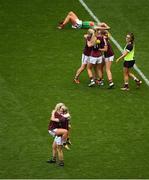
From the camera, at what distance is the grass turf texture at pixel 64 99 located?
20.6 metres

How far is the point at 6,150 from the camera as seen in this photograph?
2108 cm

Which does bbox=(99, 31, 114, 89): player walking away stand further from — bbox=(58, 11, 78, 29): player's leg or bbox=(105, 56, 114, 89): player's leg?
bbox=(58, 11, 78, 29): player's leg

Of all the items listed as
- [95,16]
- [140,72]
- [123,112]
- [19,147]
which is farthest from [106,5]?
[19,147]

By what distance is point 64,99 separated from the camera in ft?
78.6

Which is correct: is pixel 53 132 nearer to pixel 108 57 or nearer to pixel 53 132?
pixel 53 132

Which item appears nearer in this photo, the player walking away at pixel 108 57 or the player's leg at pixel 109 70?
the player walking away at pixel 108 57

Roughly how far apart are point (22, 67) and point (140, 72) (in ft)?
12.7

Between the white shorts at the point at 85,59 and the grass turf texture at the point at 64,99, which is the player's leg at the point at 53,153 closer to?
the grass turf texture at the point at 64,99

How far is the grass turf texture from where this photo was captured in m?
20.6

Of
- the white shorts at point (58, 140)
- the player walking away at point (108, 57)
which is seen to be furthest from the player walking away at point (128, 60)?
the white shorts at point (58, 140)

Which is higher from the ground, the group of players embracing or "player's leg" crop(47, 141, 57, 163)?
the group of players embracing

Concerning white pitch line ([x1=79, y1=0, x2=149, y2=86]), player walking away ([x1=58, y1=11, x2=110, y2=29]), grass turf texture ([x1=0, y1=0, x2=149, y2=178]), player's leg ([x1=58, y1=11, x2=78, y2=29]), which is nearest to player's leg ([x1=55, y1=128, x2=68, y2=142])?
grass turf texture ([x1=0, y1=0, x2=149, y2=178])

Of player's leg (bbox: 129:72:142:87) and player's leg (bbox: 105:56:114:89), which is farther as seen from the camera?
player's leg (bbox: 105:56:114:89)

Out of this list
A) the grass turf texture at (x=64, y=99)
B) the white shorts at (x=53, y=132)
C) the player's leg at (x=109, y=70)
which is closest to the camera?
the white shorts at (x=53, y=132)
